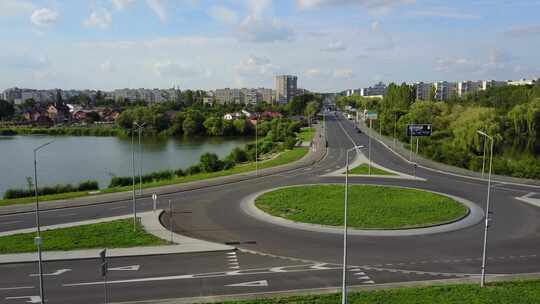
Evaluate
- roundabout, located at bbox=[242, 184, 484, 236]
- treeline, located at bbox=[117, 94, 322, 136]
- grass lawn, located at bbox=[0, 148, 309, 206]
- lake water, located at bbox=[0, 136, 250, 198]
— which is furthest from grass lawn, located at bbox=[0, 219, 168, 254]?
treeline, located at bbox=[117, 94, 322, 136]

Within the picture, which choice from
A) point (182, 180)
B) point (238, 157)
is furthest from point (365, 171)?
point (238, 157)

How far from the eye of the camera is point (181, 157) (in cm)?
7500

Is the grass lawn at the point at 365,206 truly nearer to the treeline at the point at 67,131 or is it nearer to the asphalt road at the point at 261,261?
the asphalt road at the point at 261,261

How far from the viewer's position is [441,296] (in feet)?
52.6

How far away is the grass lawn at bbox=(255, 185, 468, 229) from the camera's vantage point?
27453 millimetres

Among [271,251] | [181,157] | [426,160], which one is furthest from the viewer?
[181,157]

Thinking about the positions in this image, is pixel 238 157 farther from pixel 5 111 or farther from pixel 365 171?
pixel 5 111

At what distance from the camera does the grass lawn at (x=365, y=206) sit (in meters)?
27.5

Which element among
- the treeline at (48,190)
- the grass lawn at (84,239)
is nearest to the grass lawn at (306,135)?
the treeline at (48,190)

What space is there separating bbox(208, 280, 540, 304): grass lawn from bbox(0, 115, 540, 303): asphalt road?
5.27ft

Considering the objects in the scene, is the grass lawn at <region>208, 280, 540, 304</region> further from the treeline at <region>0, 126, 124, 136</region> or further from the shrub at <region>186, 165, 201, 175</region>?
the treeline at <region>0, 126, 124, 136</region>

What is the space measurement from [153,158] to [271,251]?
179ft

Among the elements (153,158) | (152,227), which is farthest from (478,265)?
(153,158)

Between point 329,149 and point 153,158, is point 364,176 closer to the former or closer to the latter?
point 329,149
